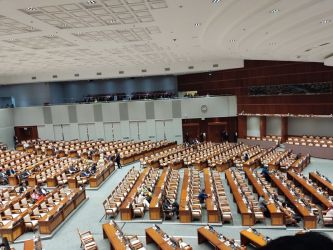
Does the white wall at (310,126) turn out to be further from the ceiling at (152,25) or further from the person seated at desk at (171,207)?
the person seated at desk at (171,207)

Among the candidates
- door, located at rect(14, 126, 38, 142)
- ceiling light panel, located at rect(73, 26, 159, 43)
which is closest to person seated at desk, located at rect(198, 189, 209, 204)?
ceiling light panel, located at rect(73, 26, 159, 43)

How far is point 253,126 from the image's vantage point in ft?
87.7

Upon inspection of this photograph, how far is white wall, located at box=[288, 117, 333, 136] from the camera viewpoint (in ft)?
74.0

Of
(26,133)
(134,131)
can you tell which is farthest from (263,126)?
(26,133)

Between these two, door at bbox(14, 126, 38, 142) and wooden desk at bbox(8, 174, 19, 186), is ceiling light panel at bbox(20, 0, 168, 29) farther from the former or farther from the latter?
door at bbox(14, 126, 38, 142)

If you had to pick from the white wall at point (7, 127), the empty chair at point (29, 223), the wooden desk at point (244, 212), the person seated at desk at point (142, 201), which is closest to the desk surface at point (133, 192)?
the person seated at desk at point (142, 201)

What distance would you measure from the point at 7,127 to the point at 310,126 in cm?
2592

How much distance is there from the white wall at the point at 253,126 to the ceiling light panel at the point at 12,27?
65.0ft

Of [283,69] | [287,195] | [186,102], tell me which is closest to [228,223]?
[287,195]

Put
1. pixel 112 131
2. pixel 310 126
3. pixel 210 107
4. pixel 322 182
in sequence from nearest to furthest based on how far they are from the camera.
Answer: pixel 322 182
pixel 310 126
pixel 210 107
pixel 112 131

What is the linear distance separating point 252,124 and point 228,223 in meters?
16.9

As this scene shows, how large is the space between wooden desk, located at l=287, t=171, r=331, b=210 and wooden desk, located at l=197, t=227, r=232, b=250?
16.6 ft

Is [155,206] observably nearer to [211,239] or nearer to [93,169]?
[211,239]

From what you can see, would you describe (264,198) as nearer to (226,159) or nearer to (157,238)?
(157,238)
